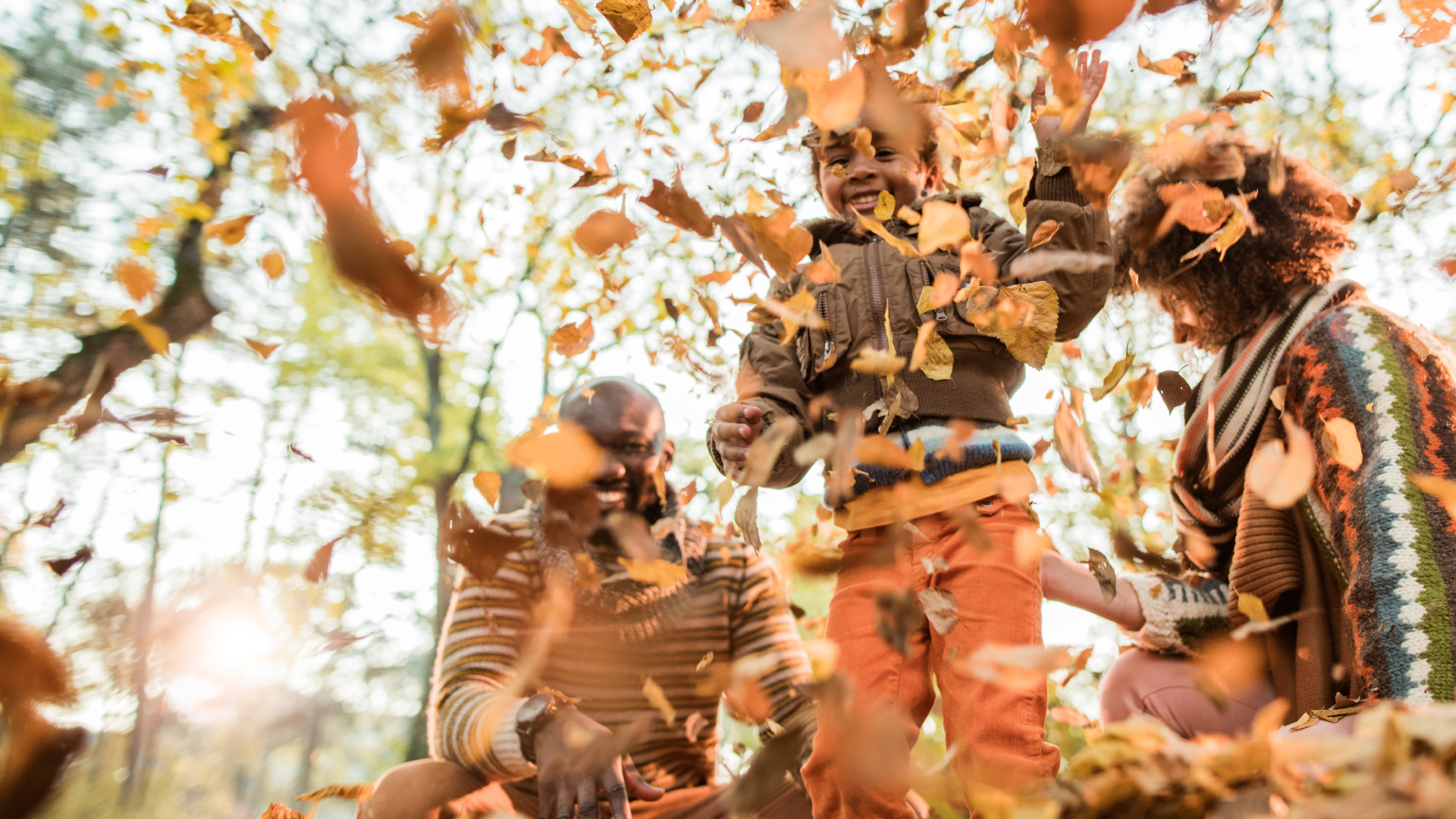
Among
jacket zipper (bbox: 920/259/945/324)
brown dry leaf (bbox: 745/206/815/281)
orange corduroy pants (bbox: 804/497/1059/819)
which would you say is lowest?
orange corduroy pants (bbox: 804/497/1059/819)

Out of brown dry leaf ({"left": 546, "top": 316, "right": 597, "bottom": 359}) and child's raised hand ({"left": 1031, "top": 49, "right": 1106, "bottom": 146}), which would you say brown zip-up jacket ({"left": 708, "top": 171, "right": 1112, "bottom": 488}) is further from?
brown dry leaf ({"left": 546, "top": 316, "right": 597, "bottom": 359})

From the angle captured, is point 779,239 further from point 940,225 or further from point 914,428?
point 914,428

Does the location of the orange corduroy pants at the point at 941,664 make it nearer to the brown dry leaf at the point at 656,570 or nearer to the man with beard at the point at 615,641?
the man with beard at the point at 615,641

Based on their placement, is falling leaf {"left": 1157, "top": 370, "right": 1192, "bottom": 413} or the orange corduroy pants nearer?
the orange corduroy pants

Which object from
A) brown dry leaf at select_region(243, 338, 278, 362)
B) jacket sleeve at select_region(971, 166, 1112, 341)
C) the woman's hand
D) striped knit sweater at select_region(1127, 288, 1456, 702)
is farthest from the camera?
brown dry leaf at select_region(243, 338, 278, 362)

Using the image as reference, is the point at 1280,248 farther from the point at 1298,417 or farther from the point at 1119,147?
the point at 1119,147

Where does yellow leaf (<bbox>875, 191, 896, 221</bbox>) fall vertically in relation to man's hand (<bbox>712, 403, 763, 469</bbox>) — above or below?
above

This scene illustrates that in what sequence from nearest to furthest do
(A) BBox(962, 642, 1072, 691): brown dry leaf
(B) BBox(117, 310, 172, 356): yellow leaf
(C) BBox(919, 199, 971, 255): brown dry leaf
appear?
(A) BBox(962, 642, 1072, 691): brown dry leaf < (C) BBox(919, 199, 971, 255): brown dry leaf < (B) BBox(117, 310, 172, 356): yellow leaf

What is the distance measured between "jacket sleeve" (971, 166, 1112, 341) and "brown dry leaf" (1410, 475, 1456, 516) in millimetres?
656

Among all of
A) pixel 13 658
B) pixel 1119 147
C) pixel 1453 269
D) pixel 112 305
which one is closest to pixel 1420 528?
pixel 1119 147

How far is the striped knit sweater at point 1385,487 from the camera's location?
4.59 feet

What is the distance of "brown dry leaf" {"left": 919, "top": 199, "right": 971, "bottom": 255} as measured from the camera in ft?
5.02

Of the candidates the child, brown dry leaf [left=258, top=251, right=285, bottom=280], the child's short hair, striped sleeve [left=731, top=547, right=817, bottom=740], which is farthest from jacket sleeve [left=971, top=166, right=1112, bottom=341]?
brown dry leaf [left=258, top=251, right=285, bottom=280]

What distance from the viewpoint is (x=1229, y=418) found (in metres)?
1.98
